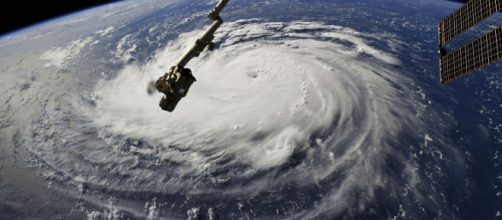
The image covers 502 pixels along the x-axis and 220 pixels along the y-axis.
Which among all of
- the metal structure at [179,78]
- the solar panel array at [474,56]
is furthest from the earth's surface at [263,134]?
the metal structure at [179,78]

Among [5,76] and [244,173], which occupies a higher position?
[5,76]

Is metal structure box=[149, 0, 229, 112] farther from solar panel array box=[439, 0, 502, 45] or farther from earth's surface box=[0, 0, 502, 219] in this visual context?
solar panel array box=[439, 0, 502, 45]

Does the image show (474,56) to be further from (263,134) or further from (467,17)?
(263,134)

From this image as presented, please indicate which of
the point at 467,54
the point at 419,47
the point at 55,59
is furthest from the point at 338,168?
the point at 55,59

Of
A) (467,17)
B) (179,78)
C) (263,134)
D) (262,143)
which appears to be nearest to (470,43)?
(467,17)

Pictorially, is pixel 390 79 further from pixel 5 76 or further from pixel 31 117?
pixel 5 76

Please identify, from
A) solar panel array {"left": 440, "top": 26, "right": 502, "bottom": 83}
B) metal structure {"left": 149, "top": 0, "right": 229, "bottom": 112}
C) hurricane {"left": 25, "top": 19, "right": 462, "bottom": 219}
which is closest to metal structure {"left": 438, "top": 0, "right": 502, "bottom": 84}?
solar panel array {"left": 440, "top": 26, "right": 502, "bottom": 83}
